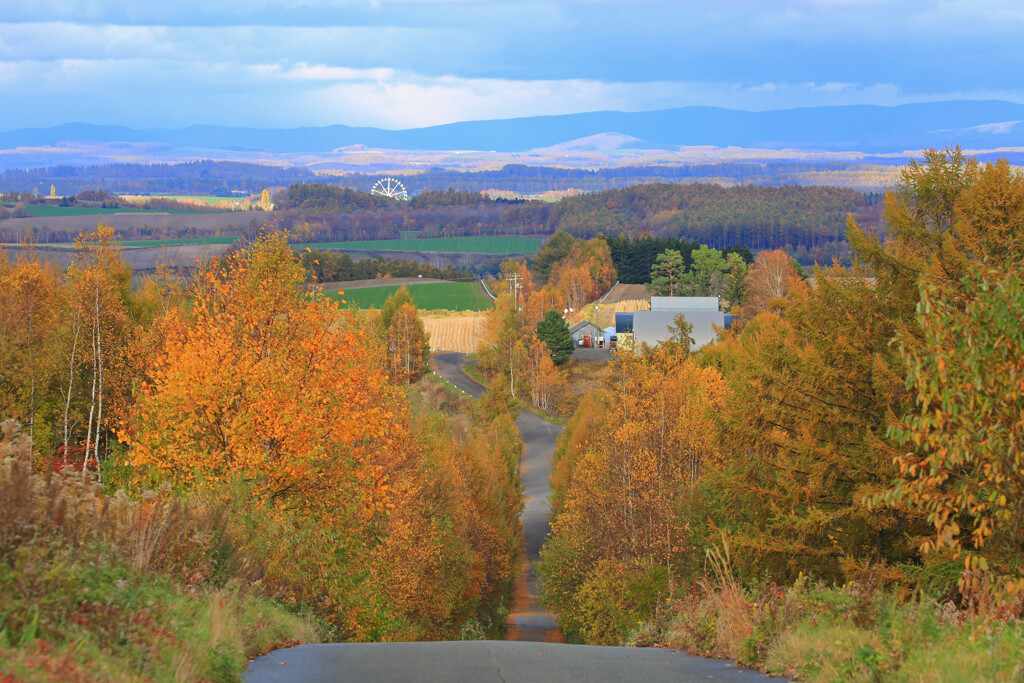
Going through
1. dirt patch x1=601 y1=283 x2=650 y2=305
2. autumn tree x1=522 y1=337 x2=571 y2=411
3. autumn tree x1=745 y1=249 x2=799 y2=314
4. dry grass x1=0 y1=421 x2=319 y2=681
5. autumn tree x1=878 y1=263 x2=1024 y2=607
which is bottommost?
autumn tree x1=522 y1=337 x2=571 y2=411

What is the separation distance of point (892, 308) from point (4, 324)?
3706cm

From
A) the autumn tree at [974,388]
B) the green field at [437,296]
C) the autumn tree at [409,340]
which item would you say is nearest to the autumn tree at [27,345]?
the autumn tree at [974,388]

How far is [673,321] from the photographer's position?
349 feet

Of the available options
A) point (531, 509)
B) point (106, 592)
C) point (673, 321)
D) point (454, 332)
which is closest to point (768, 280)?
point (673, 321)

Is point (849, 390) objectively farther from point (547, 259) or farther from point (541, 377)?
point (547, 259)

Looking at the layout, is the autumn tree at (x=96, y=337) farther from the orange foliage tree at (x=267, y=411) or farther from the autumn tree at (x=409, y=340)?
the autumn tree at (x=409, y=340)

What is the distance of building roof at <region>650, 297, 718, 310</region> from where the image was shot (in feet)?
392

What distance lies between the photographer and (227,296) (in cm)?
2581

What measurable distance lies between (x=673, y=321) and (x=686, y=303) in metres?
16.1

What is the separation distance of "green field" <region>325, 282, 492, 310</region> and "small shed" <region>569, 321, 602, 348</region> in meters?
30.5

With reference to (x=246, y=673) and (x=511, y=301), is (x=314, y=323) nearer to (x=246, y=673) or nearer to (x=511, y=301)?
(x=246, y=673)

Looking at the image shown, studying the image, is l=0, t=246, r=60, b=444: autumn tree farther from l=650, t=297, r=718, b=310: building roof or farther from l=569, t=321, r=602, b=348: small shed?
l=569, t=321, r=602, b=348: small shed

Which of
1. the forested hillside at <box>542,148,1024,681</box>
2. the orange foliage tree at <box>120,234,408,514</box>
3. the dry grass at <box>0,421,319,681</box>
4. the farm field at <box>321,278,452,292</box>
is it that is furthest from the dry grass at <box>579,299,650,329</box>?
the dry grass at <box>0,421,319,681</box>

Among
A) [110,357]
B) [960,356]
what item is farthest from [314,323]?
[110,357]
